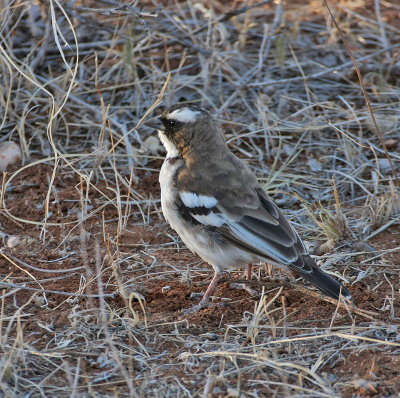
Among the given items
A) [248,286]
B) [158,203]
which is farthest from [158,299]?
[158,203]

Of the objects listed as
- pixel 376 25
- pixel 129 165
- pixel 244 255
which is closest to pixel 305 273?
pixel 244 255

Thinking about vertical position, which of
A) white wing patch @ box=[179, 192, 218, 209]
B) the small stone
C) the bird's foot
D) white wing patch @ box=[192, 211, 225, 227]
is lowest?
the small stone

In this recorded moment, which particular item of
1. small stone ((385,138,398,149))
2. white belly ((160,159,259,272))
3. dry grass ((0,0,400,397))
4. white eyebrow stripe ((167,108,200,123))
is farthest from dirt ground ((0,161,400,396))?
small stone ((385,138,398,149))

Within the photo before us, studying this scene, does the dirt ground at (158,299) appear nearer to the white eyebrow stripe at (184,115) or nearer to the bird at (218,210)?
the bird at (218,210)

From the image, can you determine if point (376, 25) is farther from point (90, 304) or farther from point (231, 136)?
point (90, 304)

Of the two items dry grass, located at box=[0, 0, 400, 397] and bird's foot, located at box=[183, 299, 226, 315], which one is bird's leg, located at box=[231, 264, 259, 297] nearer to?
dry grass, located at box=[0, 0, 400, 397]

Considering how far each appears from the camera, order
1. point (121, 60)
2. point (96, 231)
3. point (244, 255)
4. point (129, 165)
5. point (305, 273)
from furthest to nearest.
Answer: point (121, 60) < point (129, 165) < point (96, 231) < point (244, 255) < point (305, 273)

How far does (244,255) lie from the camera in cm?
484

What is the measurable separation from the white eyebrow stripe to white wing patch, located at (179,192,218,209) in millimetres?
694

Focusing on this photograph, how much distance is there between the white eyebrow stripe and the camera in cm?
540

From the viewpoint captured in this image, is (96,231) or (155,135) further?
(155,135)

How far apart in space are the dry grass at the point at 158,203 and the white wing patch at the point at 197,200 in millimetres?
588

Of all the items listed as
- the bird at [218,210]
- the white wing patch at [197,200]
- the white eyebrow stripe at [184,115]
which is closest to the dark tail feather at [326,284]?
the bird at [218,210]

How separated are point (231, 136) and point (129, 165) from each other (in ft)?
3.76
